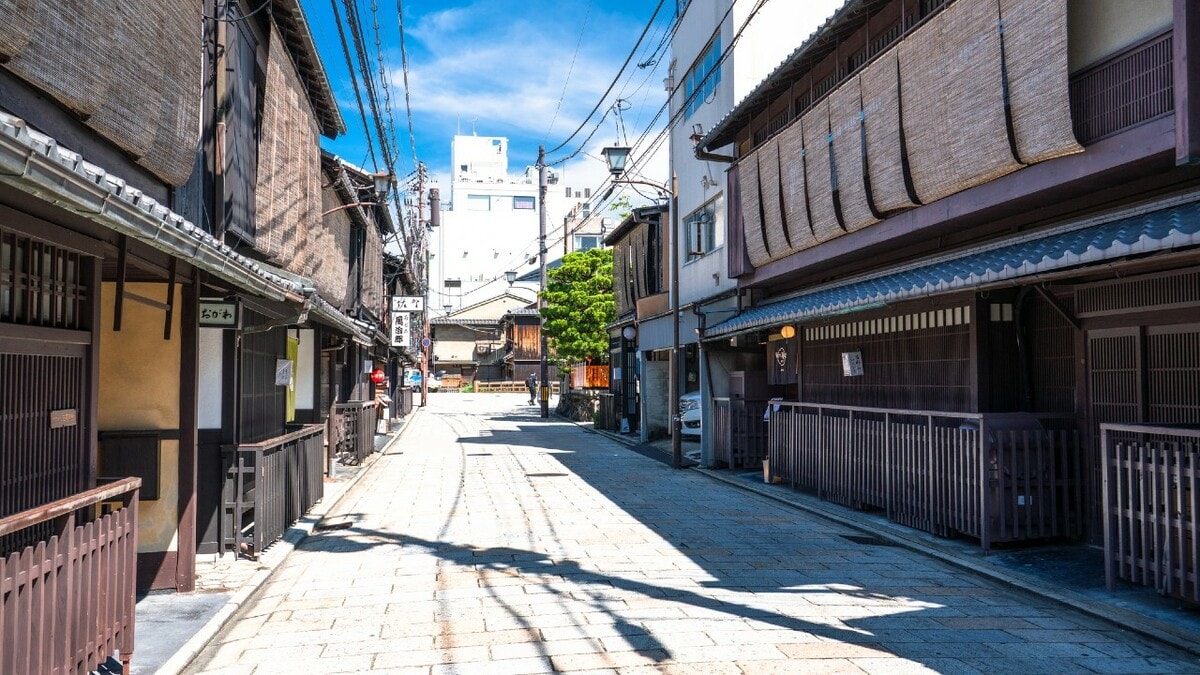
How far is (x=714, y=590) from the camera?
26.2 ft

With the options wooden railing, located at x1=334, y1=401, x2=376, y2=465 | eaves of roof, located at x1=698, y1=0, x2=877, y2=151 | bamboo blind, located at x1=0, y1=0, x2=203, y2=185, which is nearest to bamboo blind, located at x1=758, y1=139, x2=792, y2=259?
eaves of roof, located at x1=698, y1=0, x2=877, y2=151

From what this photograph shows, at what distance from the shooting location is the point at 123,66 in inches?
264

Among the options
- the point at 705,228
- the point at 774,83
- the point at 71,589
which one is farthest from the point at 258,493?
the point at 705,228

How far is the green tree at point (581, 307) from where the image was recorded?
36531 mm

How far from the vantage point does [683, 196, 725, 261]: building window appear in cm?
2058

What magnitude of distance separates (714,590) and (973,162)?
19.2ft

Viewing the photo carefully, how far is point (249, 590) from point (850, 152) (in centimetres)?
1012

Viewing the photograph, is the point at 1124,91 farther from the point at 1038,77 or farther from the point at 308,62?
the point at 308,62

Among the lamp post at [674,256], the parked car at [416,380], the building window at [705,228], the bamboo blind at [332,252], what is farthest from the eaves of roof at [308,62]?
the parked car at [416,380]

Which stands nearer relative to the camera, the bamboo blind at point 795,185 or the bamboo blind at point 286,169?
the bamboo blind at point 286,169

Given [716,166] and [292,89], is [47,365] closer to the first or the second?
[292,89]

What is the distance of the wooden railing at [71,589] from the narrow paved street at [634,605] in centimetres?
87

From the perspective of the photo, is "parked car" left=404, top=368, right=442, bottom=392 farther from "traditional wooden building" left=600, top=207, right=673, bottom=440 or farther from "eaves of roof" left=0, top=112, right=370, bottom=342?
"eaves of roof" left=0, top=112, right=370, bottom=342

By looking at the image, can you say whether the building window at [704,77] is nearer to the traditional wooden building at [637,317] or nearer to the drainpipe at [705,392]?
the traditional wooden building at [637,317]
